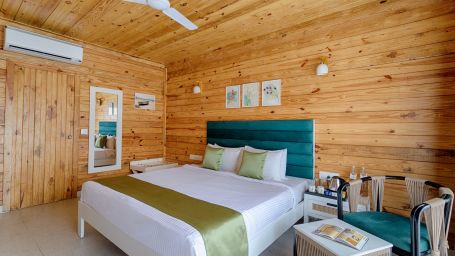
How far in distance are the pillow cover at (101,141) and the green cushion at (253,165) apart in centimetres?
276

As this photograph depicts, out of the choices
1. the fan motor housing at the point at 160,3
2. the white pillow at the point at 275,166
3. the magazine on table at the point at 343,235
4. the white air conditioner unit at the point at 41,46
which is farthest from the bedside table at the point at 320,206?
the white air conditioner unit at the point at 41,46

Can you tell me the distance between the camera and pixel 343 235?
1.58 meters

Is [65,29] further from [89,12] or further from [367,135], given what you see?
[367,135]

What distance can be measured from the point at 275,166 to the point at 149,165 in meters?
2.76

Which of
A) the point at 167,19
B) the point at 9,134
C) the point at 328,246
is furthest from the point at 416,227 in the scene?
the point at 9,134

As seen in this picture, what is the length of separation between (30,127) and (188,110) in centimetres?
255

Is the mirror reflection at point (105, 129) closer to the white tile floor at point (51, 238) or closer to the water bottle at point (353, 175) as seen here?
the white tile floor at point (51, 238)

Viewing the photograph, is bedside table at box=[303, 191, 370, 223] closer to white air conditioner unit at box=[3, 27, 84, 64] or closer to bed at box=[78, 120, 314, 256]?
bed at box=[78, 120, 314, 256]

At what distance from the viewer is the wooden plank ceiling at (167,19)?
2602 millimetres

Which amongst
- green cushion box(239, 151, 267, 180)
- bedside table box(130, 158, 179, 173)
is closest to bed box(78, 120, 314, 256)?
green cushion box(239, 151, 267, 180)

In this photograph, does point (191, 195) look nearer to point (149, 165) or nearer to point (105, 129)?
point (149, 165)

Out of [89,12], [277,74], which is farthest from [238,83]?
[89,12]

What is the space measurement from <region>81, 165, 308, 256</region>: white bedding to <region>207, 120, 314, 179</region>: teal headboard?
244 mm

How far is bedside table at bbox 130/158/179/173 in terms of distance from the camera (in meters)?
4.26
